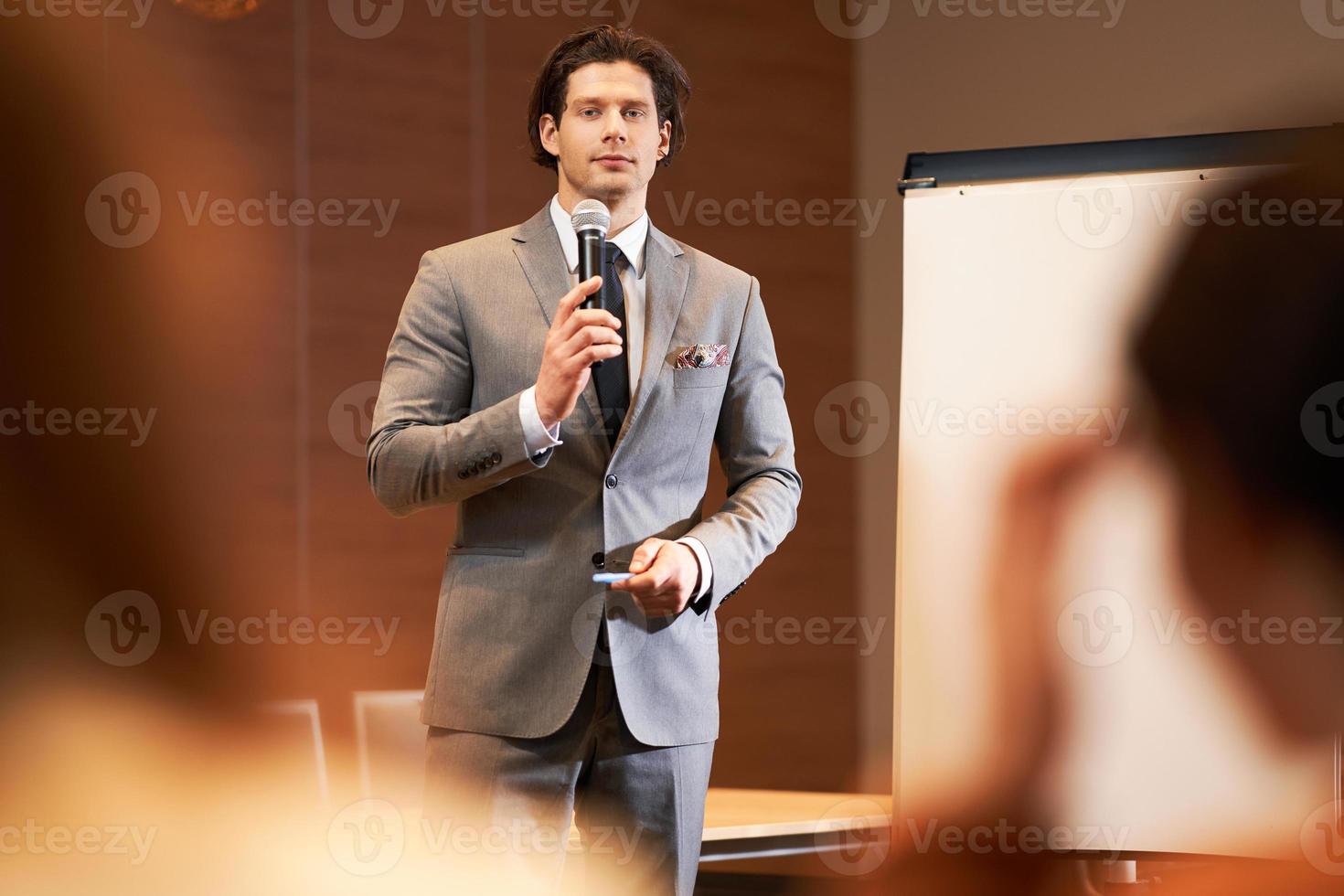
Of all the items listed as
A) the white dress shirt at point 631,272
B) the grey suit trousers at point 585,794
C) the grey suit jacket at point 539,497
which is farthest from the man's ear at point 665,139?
the grey suit trousers at point 585,794

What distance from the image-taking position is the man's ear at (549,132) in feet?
6.20

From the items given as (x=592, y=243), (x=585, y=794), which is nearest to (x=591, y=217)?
(x=592, y=243)

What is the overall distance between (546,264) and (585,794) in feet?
2.48

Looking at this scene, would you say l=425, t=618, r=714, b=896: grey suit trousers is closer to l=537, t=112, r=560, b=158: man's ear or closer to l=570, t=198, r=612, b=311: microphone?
l=570, t=198, r=612, b=311: microphone

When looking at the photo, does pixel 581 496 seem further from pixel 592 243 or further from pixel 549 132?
pixel 549 132

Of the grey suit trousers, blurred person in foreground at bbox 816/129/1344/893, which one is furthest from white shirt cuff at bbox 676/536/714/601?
blurred person in foreground at bbox 816/129/1344/893

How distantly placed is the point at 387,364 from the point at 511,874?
723mm

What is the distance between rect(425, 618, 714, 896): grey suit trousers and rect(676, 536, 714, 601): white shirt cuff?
0.48 feet

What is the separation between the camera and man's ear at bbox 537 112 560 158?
1889 mm

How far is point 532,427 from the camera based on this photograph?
1560 millimetres

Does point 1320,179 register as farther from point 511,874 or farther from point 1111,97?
point 511,874

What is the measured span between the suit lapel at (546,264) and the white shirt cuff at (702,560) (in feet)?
0.75

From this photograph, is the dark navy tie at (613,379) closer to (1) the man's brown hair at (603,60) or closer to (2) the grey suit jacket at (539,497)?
(2) the grey suit jacket at (539,497)

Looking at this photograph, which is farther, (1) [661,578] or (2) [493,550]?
(2) [493,550]
